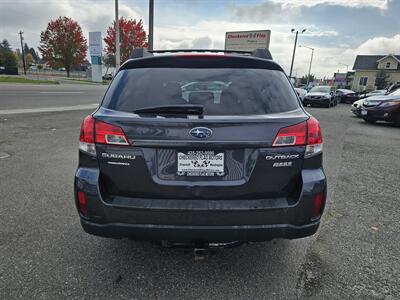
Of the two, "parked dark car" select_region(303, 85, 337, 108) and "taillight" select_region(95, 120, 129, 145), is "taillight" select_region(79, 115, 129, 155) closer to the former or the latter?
"taillight" select_region(95, 120, 129, 145)

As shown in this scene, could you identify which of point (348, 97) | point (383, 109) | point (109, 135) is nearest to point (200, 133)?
point (109, 135)

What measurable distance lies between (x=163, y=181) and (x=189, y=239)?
46cm

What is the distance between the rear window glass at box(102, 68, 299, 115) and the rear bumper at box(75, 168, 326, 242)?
0.59 meters

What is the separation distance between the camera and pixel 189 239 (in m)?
2.18

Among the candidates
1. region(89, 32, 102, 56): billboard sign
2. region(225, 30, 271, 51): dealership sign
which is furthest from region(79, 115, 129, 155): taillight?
region(89, 32, 102, 56): billboard sign

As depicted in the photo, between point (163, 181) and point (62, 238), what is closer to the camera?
point (163, 181)

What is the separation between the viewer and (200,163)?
2.12m

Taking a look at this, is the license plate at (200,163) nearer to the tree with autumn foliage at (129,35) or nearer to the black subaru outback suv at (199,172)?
the black subaru outback suv at (199,172)

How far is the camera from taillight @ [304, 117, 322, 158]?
2.22 m

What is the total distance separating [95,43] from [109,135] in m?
47.1

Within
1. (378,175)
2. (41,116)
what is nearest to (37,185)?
(378,175)

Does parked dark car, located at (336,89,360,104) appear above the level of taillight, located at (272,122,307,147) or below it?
below

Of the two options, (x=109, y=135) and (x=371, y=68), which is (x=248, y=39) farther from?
(x=371, y=68)

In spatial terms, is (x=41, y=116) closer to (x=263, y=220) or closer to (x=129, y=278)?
(x=129, y=278)
